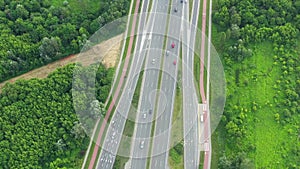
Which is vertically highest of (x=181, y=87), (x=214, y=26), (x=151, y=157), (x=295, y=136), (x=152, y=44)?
(x=214, y=26)

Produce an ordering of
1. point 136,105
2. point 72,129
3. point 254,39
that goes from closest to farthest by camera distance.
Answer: point 72,129 < point 136,105 < point 254,39

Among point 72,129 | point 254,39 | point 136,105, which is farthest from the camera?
point 254,39

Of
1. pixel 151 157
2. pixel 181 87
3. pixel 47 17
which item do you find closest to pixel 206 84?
pixel 181 87

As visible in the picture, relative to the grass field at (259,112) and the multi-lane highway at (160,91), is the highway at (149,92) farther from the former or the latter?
the grass field at (259,112)

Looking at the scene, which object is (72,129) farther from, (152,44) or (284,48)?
(284,48)

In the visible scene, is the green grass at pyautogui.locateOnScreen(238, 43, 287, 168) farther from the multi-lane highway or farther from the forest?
the multi-lane highway

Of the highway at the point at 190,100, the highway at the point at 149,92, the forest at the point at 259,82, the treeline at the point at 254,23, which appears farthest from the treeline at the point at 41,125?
the treeline at the point at 254,23

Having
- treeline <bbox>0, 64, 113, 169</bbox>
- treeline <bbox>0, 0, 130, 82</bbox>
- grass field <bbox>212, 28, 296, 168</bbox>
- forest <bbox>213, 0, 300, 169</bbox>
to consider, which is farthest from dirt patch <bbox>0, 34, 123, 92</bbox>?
grass field <bbox>212, 28, 296, 168</bbox>
